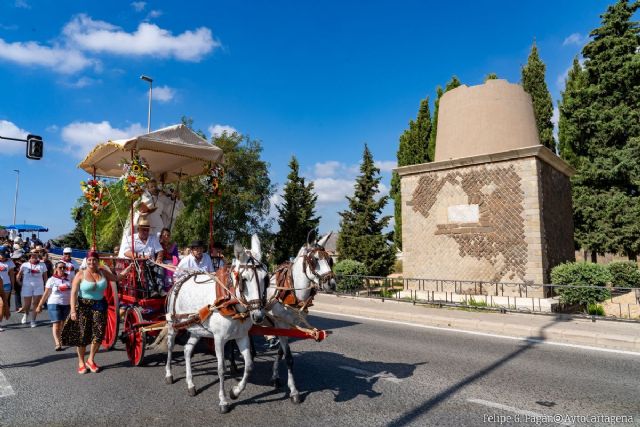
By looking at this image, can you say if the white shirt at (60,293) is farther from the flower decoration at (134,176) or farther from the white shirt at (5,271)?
the white shirt at (5,271)

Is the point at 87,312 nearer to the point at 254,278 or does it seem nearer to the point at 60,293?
the point at 60,293

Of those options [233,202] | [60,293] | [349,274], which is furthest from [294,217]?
[60,293]

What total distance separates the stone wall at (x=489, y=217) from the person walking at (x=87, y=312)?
13.3 meters

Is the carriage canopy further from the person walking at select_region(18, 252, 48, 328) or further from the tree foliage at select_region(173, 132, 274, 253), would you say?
the tree foliage at select_region(173, 132, 274, 253)

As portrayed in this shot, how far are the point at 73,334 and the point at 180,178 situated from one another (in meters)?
4.30

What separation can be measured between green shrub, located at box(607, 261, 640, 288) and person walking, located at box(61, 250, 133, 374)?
67.3 ft

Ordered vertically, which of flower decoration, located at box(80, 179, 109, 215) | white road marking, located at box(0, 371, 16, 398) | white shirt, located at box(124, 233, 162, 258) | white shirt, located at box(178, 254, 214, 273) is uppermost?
flower decoration, located at box(80, 179, 109, 215)

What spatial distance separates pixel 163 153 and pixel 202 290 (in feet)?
12.1

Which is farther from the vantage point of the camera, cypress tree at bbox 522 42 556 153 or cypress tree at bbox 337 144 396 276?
cypress tree at bbox 522 42 556 153

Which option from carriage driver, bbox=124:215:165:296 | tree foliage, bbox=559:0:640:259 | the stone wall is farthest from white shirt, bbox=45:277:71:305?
tree foliage, bbox=559:0:640:259

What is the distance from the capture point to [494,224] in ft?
53.3

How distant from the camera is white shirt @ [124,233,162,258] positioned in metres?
8.11

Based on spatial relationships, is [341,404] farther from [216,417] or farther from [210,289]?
[210,289]

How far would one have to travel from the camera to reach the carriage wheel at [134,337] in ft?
23.4
